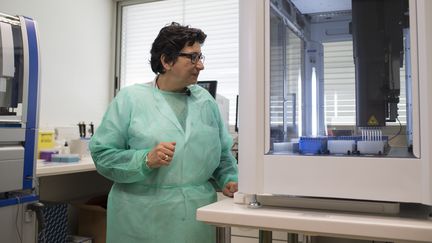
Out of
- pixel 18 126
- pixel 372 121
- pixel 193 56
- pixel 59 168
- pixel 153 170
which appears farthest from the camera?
pixel 59 168

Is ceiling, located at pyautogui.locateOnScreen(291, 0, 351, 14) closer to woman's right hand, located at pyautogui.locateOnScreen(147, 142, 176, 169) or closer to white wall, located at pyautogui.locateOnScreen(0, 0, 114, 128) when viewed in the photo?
woman's right hand, located at pyautogui.locateOnScreen(147, 142, 176, 169)

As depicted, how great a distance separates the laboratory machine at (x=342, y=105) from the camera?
765 mm

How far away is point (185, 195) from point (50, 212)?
128cm

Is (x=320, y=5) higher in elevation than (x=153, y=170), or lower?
higher

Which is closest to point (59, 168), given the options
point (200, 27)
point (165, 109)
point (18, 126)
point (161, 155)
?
point (18, 126)

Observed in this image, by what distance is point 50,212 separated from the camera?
7.17 ft

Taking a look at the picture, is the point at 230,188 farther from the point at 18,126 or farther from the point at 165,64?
the point at 18,126

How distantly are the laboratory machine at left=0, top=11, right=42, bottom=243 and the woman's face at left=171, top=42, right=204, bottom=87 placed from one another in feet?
2.14

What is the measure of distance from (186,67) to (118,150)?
387 millimetres

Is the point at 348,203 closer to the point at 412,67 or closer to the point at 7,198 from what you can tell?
the point at 412,67

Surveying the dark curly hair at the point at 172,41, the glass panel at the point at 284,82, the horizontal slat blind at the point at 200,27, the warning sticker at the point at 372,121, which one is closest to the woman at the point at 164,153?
the dark curly hair at the point at 172,41

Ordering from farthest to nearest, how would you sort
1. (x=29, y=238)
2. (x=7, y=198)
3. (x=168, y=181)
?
(x=29, y=238) < (x=7, y=198) < (x=168, y=181)

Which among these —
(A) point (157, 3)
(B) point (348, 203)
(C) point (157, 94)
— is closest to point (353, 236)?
(B) point (348, 203)

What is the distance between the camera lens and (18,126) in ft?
4.92
